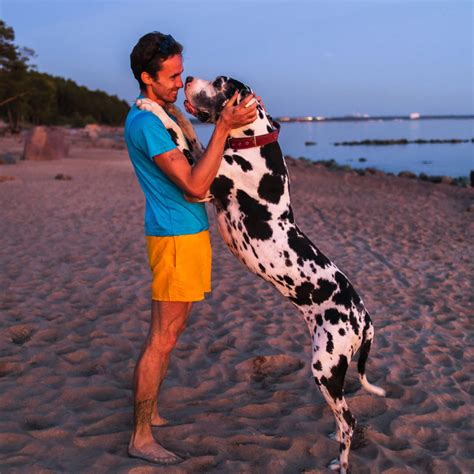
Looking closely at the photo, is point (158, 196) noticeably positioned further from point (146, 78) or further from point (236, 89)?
point (236, 89)

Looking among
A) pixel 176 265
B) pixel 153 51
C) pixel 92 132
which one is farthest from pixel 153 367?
pixel 92 132

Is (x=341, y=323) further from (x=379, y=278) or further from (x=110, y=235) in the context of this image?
(x=110, y=235)

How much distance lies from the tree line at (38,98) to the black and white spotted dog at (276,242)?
37.3 meters

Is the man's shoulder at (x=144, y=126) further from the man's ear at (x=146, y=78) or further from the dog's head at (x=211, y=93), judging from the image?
the dog's head at (x=211, y=93)

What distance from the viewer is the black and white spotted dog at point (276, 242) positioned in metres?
2.99

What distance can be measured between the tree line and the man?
3724cm

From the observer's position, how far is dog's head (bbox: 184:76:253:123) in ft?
9.82

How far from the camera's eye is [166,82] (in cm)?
294

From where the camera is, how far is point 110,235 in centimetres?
959

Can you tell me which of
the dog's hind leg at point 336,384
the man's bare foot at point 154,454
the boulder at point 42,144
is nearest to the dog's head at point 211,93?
the dog's hind leg at point 336,384

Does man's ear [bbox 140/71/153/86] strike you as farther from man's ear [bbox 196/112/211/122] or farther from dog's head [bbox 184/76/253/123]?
man's ear [bbox 196/112/211/122]

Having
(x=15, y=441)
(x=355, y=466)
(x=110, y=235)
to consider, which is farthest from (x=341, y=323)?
(x=110, y=235)

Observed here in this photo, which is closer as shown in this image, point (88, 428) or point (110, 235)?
point (88, 428)

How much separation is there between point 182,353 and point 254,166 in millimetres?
2452
